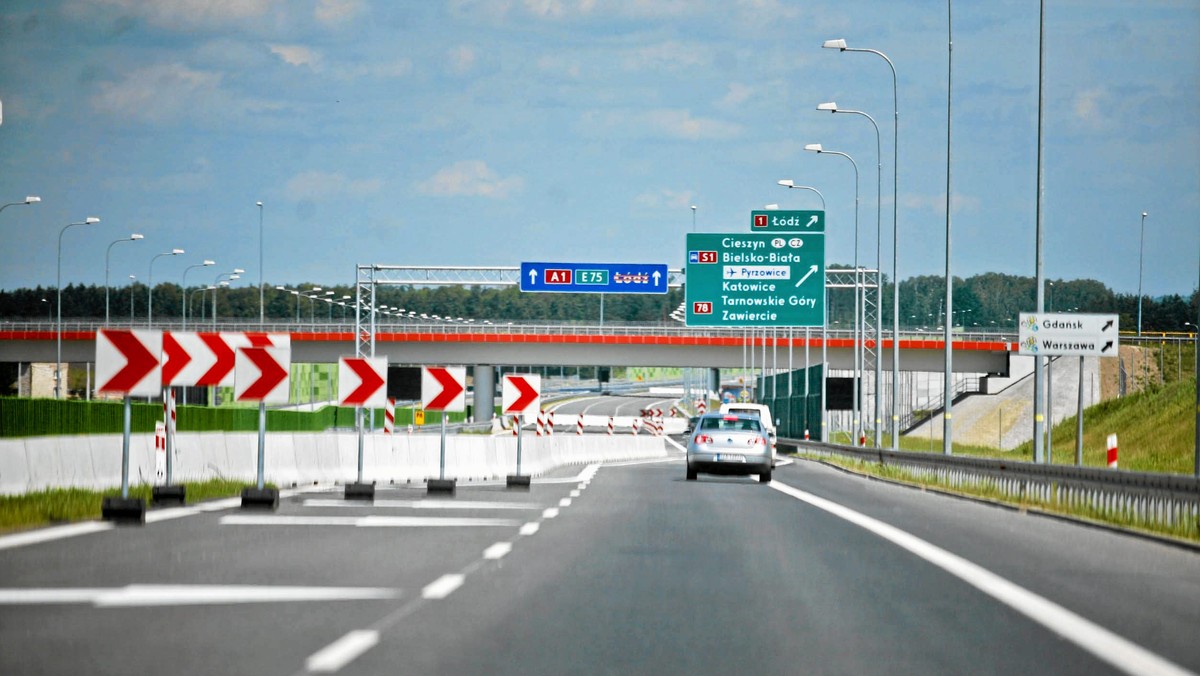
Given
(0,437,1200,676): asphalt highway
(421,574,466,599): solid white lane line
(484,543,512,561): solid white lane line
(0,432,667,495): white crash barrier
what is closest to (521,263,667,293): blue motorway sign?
(0,432,667,495): white crash barrier

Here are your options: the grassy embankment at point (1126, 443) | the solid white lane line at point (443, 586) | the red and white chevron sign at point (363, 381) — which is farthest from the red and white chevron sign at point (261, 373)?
the grassy embankment at point (1126, 443)

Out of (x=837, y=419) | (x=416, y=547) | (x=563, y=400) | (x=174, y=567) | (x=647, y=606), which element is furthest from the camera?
(x=563, y=400)

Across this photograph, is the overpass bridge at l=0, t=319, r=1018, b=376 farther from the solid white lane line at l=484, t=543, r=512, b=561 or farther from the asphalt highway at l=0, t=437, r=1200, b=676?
the solid white lane line at l=484, t=543, r=512, b=561

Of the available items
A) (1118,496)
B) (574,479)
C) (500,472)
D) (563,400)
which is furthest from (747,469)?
(563,400)

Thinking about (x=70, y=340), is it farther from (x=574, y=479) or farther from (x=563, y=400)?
(x=563, y=400)

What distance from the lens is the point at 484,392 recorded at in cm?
10931

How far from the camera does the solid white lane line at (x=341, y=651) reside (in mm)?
7594

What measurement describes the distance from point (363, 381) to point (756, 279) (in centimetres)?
3353

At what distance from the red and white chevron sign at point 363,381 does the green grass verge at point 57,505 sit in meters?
3.98

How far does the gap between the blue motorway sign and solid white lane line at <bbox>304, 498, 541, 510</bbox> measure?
4027 centimetres

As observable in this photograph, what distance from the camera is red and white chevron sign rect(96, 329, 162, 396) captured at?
17.3 meters

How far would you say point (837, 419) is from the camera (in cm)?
9850

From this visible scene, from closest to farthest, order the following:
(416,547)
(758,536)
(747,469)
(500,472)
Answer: (416,547) < (758,536) < (747,469) < (500,472)

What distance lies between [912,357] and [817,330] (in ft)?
18.0
